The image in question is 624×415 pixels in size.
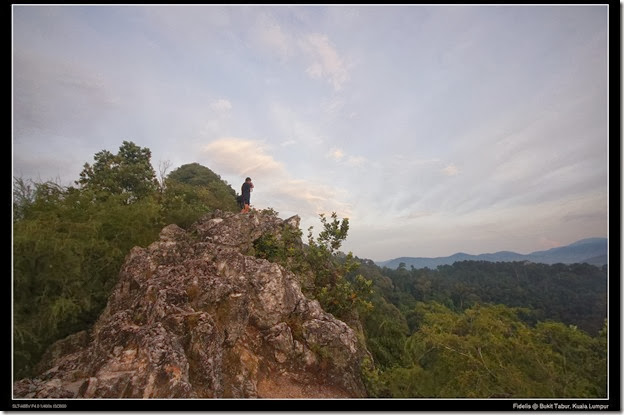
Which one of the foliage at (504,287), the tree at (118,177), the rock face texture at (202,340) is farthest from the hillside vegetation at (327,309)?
the foliage at (504,287)

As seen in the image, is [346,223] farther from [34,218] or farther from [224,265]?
[34,218]

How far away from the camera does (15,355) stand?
24.8 feet

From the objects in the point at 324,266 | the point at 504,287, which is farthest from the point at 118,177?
the point at 504,287

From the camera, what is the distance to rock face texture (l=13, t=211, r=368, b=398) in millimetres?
6070

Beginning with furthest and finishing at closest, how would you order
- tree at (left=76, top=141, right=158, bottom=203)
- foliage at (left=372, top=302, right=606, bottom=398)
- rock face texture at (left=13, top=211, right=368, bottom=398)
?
tree at (left=76, top=141, right=158, bottom=203), foliage at (left=372, top=302, right=606, bottom=398), rock face texture at (left=13, top=211, right=368, bottom=398)

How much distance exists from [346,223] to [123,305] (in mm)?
11260

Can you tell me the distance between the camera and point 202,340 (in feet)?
23.4

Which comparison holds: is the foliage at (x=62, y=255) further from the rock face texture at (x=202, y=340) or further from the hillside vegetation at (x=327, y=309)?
the rock face texture at (x=202, y=340)

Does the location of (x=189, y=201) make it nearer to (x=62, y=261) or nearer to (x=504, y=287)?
(x=62, y=261)

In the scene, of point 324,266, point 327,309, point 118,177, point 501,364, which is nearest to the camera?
point 501,364

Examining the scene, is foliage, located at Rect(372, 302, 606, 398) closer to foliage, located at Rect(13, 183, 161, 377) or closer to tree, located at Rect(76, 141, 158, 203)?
foliage, located at Rect(13, 183, 161, 377)

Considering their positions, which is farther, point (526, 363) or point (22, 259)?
point (526, 363)

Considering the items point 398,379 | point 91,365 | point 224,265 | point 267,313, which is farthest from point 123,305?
point 398,379

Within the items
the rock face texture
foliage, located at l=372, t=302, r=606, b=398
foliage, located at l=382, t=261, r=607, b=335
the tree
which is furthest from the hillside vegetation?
foliage, located at l=382, t=261, r=607, b=335
